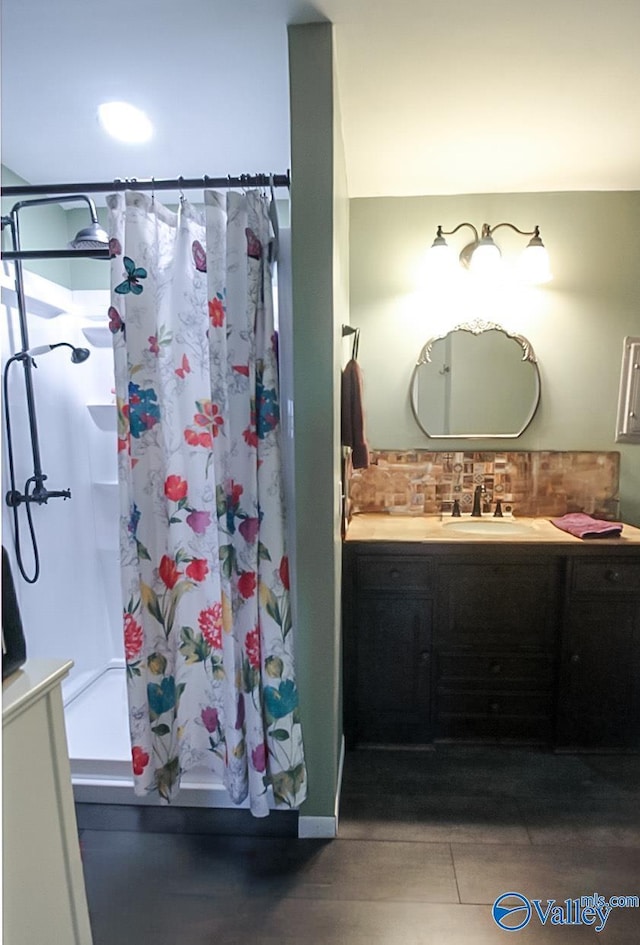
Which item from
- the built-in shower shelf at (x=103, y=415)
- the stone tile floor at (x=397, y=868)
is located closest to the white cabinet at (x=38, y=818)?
the stone tile floor at (x=397, y=868)

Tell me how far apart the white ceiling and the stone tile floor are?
2.49 m

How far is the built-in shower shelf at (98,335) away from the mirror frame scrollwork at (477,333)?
1.54m

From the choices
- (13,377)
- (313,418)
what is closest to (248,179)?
(313,418)

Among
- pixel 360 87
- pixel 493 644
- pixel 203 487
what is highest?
pixel 360 87

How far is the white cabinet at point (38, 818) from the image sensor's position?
850 millimetres

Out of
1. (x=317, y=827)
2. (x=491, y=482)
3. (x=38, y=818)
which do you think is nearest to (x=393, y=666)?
(x=317, y=827)

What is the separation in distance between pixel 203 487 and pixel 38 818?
0.89 metres

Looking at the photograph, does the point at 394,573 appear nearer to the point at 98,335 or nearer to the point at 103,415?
the point at 103,415

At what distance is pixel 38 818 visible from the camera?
2.99 ft

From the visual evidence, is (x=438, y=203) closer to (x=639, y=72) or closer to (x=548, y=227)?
(x=548, y=227)

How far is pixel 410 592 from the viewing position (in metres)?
1.98

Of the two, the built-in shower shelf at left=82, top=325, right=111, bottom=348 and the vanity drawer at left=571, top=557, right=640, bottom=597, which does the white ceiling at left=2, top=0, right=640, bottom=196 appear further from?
the vanity drawer at left=571, top=557, right=640, bottom=597

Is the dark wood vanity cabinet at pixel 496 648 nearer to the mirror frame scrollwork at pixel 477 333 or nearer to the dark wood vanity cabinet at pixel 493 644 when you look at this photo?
the dark wood vanity cabinet at pixel 493 644

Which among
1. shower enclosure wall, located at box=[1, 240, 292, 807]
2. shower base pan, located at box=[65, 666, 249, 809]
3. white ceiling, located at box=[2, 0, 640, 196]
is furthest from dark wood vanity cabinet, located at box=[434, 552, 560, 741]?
white ceiling, located at box=[2, 0, 640, 196]
